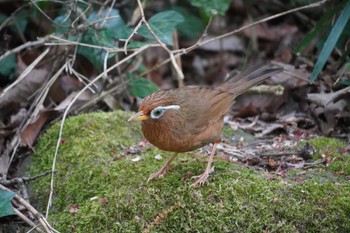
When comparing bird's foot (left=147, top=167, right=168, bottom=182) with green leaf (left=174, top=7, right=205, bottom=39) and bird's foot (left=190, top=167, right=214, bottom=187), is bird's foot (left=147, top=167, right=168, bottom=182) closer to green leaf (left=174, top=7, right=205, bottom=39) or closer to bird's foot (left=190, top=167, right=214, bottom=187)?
bird's foot (left=190, top=167, right=214, bottom=187)

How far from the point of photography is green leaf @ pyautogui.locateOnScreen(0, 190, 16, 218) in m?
3.79

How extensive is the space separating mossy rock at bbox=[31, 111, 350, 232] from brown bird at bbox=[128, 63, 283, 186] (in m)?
0.16

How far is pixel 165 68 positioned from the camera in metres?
8.88

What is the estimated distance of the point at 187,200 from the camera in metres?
3.77

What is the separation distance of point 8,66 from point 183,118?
2.80 metres

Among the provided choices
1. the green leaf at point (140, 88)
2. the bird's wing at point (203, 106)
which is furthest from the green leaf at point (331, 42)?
the green leaf at point (140, 88)

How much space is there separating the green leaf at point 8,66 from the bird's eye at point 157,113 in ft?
9.06

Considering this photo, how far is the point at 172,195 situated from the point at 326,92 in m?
2.51

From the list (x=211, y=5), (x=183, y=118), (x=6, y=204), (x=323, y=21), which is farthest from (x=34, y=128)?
(x=323, y=21)

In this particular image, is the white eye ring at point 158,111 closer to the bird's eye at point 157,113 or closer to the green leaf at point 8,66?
the bird's eye at point 157,113

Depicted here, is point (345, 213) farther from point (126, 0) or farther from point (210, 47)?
point (210, 47)

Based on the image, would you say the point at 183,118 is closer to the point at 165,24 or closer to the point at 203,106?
the point at 203,106

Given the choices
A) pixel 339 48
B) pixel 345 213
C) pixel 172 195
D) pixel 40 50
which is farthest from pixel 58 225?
pixel 339 48

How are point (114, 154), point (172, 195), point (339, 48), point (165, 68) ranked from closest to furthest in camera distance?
point (172, 195) < point (114, 154) < point (339, 48) < point (165, 68)
